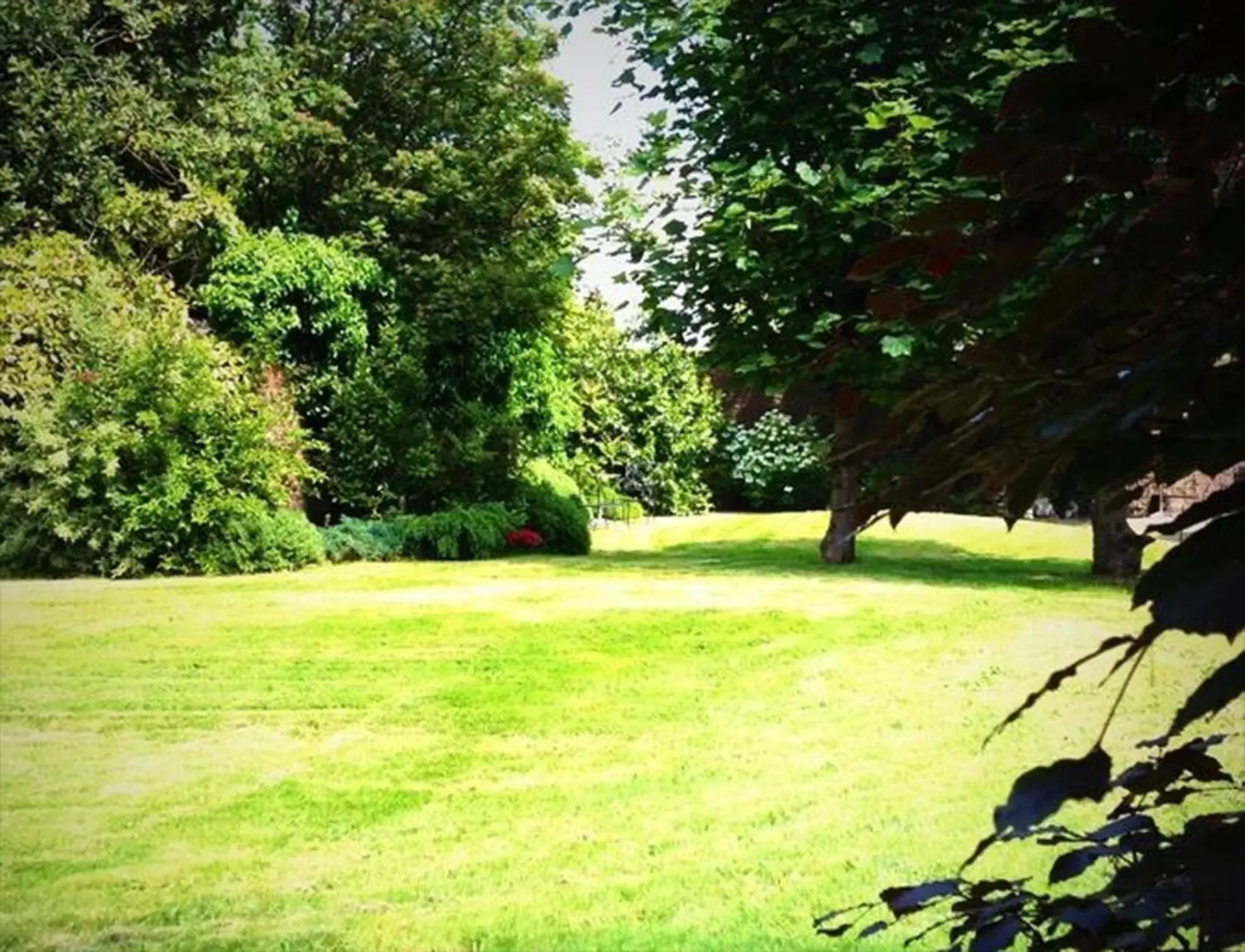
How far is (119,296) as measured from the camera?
440 cm

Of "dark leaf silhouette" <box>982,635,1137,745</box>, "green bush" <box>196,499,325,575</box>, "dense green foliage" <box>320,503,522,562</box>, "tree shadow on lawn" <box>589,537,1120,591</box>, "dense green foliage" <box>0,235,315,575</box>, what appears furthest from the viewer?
"dense green foliage" <box>320,503,522,562</box>

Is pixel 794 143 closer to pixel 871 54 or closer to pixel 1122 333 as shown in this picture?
pixel 871 54

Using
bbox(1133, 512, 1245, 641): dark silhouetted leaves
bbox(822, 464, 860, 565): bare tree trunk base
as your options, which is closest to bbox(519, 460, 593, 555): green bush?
bbox(822, 464, 860, 565): bare tree trunk base

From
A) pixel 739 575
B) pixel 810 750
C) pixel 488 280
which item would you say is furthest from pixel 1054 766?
pixel 488 280

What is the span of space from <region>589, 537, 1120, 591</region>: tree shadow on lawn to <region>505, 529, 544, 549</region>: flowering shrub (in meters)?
1.00

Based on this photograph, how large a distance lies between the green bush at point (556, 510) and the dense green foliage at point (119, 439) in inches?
59.9

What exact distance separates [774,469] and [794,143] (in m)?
3.69

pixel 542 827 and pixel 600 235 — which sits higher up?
pixel 600 235

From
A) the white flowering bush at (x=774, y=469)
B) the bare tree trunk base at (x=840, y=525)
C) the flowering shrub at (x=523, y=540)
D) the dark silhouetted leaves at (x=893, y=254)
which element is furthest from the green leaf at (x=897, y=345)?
the white flowering bush at (x=774, y=469)

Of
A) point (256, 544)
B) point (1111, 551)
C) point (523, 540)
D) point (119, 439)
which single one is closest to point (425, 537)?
point (523, 540)

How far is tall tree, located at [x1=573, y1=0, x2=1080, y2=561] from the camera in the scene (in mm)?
2523

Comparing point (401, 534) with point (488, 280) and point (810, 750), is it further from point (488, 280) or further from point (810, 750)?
point (810, 750)

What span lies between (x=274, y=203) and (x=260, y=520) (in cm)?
244

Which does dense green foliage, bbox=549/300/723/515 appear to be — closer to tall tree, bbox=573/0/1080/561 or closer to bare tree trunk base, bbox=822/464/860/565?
bare tree trunk base, bbox=822/464/860/565
